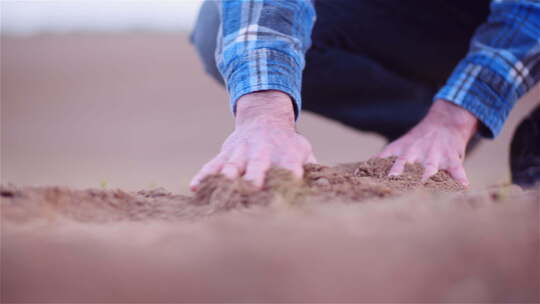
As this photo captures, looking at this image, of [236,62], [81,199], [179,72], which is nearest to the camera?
[81,199]

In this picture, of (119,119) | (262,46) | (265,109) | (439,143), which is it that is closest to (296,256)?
(265,109)

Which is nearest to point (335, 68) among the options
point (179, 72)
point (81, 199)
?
point (81, 199)

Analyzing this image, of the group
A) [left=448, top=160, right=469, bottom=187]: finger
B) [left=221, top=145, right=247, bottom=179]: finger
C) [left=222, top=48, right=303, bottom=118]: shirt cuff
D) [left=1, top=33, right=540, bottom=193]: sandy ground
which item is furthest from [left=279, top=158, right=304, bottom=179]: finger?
[left=1, top=33, right=540, bottom=193]: sandy ground

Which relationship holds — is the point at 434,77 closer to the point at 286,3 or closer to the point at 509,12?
the point at 509,12

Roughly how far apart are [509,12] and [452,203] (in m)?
1.49

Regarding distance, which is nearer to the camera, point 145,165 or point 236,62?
point 236,62

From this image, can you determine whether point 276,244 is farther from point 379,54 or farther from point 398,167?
point 379,54

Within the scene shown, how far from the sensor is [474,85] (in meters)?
2.14

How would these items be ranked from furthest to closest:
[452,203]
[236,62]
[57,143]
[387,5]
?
[57,143] → [387,5] → [236,62] → [452,203]

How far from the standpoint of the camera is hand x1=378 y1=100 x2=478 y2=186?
1979mm

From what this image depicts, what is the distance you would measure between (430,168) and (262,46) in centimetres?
80

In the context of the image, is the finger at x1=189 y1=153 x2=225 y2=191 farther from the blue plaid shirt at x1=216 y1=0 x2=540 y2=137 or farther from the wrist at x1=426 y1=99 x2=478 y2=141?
the wrist at x1=426 y1=99 x2=478 y2=141

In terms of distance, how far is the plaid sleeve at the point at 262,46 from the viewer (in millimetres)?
1772

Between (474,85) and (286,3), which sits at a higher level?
(286,3)
